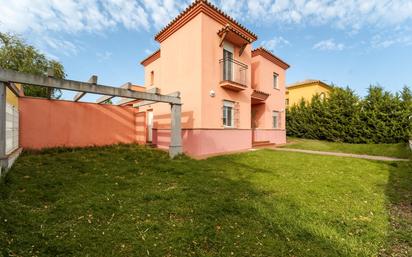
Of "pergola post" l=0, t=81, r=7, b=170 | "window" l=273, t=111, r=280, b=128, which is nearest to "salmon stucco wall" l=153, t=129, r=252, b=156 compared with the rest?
"window" l=273, t=111, r=280, b=128

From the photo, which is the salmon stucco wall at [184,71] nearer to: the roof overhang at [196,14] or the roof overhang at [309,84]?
the roof overhang at [196,14]

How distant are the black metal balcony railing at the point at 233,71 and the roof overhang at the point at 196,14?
6.36 feet

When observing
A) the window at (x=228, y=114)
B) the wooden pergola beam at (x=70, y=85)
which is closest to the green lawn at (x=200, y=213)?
the wooden pergola beam at (x=70, y=85)

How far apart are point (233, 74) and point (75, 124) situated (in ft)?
30.3

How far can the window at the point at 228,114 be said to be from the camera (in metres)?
12.4

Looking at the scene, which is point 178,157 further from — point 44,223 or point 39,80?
point 44,223

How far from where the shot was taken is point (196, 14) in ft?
36.7

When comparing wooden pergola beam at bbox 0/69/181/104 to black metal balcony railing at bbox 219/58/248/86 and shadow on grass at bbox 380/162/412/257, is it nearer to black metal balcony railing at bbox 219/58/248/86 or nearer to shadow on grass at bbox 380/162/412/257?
black metal balcony railing at bbox 219/58/248/86

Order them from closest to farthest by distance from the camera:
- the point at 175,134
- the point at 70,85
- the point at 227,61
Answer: the point at 70,85, the point at 175,134, the point at 227,61

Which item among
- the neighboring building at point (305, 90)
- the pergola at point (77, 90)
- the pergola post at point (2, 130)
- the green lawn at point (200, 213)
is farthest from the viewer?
the neighboring building at point (305, 90)

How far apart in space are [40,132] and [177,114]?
22.9ft

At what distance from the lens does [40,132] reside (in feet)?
35.8

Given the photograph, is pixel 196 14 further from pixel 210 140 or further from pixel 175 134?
pixel 210 140

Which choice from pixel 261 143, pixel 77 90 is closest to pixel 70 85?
pixel 77 90
